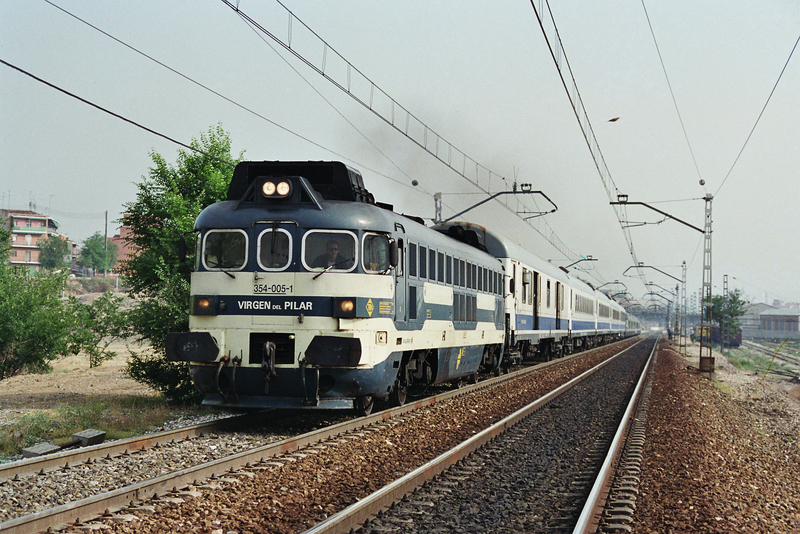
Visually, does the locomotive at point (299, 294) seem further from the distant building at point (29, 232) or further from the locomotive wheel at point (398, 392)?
the distant building at point (29, 232)

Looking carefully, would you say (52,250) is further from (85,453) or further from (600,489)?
(600,489)

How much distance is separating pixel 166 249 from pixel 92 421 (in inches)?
169

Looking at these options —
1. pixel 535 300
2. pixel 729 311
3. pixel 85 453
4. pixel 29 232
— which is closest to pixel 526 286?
pixel 535 300

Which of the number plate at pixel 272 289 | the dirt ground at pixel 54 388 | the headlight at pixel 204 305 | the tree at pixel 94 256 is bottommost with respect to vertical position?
the dirt ground at pixel 54 388

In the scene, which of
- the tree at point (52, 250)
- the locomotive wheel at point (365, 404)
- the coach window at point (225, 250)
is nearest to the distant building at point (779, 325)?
the tree at point (52, 250)

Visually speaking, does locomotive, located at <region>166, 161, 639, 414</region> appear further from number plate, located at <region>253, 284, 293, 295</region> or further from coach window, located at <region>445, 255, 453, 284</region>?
coach window, located at <region>445, 255, 453, 284</region>

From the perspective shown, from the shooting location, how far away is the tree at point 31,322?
28.4 metres

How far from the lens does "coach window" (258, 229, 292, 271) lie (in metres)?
10.6

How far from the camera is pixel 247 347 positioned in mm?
10430

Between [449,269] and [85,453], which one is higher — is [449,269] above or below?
Result: above

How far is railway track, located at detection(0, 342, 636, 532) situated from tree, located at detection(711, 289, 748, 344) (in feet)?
274

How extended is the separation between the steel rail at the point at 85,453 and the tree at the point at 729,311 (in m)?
86.7

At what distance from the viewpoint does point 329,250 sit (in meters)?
10.7

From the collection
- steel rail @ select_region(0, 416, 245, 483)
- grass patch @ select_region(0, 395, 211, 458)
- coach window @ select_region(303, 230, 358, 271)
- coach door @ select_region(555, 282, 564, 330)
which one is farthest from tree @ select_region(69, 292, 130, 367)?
coach door @ select_region(555, 282, 564, 330)
